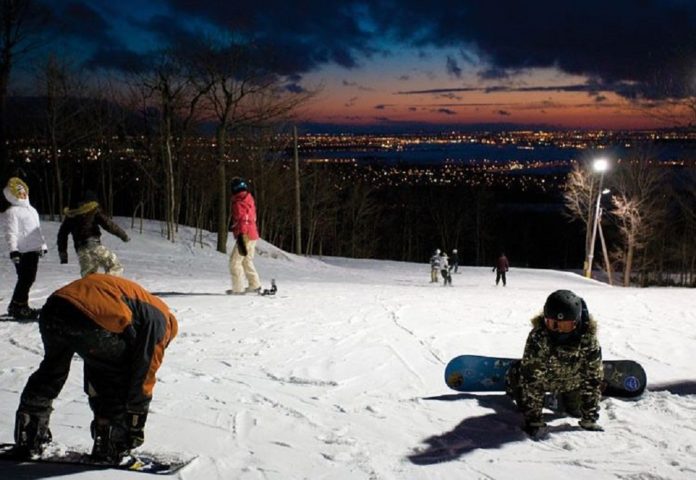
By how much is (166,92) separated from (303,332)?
67.6 ft

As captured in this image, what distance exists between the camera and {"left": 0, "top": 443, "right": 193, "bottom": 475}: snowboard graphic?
12.2ft

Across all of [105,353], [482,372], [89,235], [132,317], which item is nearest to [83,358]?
[105,353]

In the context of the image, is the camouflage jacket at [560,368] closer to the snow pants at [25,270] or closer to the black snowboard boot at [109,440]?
the black snowboard boot at [109,440]

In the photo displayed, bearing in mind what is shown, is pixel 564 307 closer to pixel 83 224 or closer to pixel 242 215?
pixel 83 224

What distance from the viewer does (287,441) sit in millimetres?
4438

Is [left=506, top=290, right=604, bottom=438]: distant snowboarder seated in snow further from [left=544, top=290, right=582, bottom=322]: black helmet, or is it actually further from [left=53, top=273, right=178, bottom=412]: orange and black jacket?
[left=53, top=273, right=178, bottom=412]: orange and black jacket

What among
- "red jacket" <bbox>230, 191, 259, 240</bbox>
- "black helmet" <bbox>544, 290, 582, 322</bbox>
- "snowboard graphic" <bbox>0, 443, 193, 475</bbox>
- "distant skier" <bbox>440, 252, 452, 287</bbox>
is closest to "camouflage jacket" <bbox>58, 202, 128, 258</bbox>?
"red jacket" <bbox>230, 191, 259, 240</bbox>

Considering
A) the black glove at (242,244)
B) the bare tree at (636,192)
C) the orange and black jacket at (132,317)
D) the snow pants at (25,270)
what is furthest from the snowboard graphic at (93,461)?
the bare tree at (636,192)

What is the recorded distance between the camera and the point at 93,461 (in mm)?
3771

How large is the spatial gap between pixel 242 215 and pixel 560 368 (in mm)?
7095

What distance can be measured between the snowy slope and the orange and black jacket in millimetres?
645

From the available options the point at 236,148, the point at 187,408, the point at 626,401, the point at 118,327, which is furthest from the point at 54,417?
the point at 236,148

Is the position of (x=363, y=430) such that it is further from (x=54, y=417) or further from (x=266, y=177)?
(x=266, y=177)

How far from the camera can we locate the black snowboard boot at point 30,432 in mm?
3660
